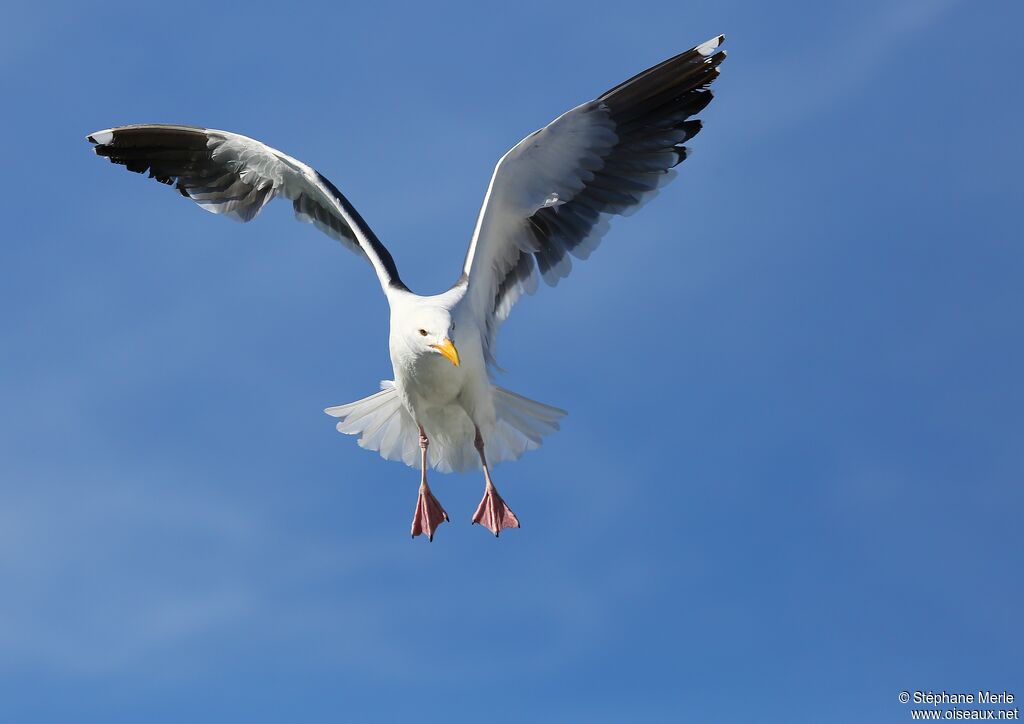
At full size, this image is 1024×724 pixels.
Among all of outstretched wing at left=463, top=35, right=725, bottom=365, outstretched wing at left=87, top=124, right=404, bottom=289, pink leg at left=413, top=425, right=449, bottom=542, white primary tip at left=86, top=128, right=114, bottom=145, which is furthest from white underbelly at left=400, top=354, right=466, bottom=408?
white primary tip at left=86, top=128, right=114, bottom=145

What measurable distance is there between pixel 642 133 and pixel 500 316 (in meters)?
1.74

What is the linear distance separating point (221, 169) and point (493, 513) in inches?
146

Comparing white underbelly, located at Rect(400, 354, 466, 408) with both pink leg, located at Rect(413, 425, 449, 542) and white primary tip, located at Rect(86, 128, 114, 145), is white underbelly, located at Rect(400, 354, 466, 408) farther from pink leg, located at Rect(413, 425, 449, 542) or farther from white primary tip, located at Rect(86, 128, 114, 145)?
white primary tip, located at Rect(86, 128, 114, 145)

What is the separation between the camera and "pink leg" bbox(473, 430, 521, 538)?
375 inches

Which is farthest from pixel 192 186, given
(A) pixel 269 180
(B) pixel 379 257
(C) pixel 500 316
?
(C) pixel 500 316

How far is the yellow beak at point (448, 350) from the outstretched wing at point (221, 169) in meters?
1.96

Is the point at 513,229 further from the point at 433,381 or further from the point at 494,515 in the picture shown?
the point at 494,515

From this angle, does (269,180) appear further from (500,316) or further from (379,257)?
(500,316)

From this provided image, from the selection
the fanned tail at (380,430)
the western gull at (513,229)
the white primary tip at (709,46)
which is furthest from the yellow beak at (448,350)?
the white primary tip at (709,46)

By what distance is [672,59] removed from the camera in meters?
9.84

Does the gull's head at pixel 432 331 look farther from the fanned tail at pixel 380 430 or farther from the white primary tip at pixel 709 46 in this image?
the white primary tip at pixel 709 46

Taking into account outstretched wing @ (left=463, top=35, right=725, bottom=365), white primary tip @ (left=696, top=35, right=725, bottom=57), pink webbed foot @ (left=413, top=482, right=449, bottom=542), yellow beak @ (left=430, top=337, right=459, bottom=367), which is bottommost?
pink webbed foot @ (left=413, top=482, right=449, bottom=542)

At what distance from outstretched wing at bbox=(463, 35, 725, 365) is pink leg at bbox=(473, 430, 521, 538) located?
96cm

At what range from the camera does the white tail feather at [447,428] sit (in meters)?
9.84
